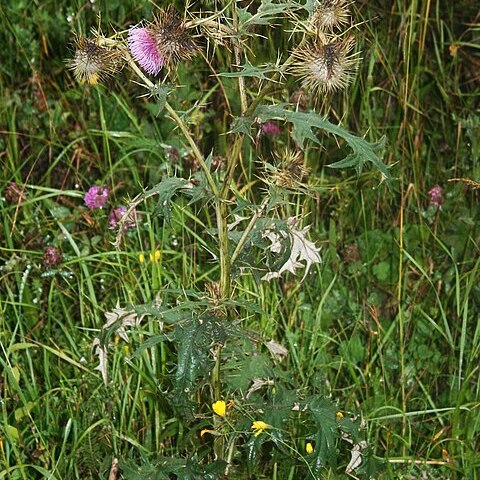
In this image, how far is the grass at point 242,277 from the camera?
249 centimetres

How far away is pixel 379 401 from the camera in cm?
266

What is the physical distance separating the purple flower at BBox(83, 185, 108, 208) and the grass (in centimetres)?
9

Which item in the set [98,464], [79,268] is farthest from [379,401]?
[79,268]

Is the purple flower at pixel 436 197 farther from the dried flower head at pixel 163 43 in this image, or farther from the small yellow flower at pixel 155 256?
the dried flower head at pixel 163 43

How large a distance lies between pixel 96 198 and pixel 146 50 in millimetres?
1108

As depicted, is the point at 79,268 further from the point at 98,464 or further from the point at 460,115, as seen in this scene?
the point at 460,115

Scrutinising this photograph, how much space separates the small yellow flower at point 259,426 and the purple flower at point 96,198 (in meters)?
1.12

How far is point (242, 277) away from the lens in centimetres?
284

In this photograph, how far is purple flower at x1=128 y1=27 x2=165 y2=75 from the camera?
192cm

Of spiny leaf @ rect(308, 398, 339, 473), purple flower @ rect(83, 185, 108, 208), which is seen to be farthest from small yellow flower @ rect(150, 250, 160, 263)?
spiny leaf @ rect(308, 398, 339, 473)

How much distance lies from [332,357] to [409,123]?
83 centimetres

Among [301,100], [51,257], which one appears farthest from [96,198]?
[301,100]

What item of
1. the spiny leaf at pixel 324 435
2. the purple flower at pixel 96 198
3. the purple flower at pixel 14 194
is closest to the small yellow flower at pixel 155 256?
the purple flower at pixel 96 198

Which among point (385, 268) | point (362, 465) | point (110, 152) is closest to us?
point (362, 465)
